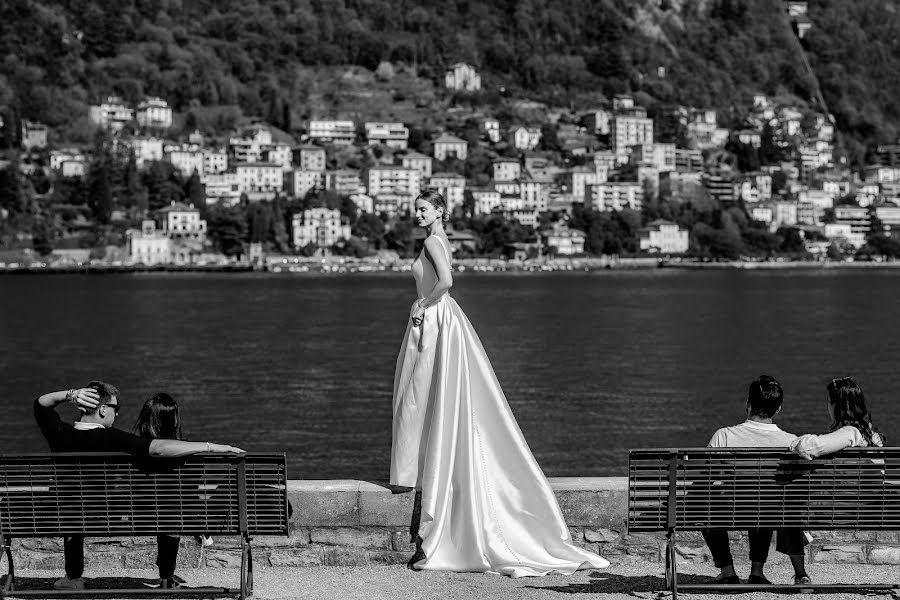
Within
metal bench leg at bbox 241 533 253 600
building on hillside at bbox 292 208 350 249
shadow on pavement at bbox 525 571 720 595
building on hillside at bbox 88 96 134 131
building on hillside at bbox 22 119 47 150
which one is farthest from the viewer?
building on hillside at bbox 88 96 134 131

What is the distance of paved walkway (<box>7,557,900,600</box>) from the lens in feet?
20.4

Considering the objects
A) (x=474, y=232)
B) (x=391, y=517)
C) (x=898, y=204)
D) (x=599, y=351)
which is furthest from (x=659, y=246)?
(x=391, y=517)

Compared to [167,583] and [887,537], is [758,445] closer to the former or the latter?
[887,537]

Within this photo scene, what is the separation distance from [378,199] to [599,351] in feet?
381

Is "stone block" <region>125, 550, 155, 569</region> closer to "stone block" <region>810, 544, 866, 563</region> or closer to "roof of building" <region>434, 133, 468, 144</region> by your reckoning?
"stone block" <region>810, 544, 866, 563</region>

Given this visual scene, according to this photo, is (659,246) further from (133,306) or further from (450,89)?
(133,306)

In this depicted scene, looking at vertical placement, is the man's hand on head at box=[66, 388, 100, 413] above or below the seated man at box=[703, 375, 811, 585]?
above

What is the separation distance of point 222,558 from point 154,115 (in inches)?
7077

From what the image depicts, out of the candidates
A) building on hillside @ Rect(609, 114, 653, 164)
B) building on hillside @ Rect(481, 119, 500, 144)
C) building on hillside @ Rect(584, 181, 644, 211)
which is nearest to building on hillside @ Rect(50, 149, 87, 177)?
building on hillside @ Rect(481, 119, 500, 144)

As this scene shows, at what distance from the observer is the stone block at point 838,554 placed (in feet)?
22.3

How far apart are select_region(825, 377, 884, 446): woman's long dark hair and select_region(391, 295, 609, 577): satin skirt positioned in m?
1.25

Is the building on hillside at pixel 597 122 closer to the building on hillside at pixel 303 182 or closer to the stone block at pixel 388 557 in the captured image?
the building on hillside at pixel 303 182

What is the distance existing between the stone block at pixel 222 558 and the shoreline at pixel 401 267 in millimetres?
133955

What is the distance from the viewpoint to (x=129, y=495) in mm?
5973
